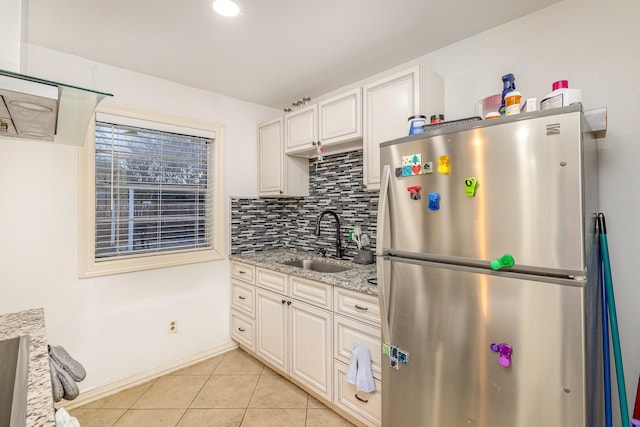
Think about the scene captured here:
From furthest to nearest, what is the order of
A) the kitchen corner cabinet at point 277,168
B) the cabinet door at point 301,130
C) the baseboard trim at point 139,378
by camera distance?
Answer: the kitchen corner cabinet at point 277,168 → the cabinet door at point 301,130 → the baseboard trim at point 139,378

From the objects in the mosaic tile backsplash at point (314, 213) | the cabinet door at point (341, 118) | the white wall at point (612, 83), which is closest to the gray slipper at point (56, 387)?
the mosaic tile backsplash at point (314, 213)

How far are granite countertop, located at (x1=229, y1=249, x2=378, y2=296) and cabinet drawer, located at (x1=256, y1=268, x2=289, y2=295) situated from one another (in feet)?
0.17

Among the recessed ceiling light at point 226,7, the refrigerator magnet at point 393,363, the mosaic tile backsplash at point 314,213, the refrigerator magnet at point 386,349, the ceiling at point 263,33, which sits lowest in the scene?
the refrigerator magnet at point 393,363

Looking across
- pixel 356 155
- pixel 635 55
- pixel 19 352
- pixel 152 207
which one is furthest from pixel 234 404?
pixel 635 55

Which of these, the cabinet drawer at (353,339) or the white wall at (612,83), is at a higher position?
the white wall at (612,83)

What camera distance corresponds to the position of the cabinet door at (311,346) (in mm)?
1948

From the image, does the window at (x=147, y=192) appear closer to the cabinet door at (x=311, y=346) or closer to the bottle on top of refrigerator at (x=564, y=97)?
the cabinet door at (x=311, y=346)

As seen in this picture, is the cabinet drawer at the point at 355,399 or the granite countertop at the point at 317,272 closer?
the cabinet drawer at the point at 355,399

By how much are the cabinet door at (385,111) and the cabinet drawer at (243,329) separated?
1617 millimetres

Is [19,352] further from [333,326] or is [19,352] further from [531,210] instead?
[531,210]

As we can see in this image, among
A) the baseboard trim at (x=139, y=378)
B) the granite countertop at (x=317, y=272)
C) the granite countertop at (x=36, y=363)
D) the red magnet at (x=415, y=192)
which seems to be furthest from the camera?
the baseboard trim at (x=139, y=378)

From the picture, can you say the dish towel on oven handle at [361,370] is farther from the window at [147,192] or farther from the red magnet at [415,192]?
the window at [147,192]

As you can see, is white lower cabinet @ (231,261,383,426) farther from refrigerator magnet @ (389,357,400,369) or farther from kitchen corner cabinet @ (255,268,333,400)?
refrigerator magnet @ (389,357,400,369)

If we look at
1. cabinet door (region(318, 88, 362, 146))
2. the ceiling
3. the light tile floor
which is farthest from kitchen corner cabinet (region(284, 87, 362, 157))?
the light tile floor
